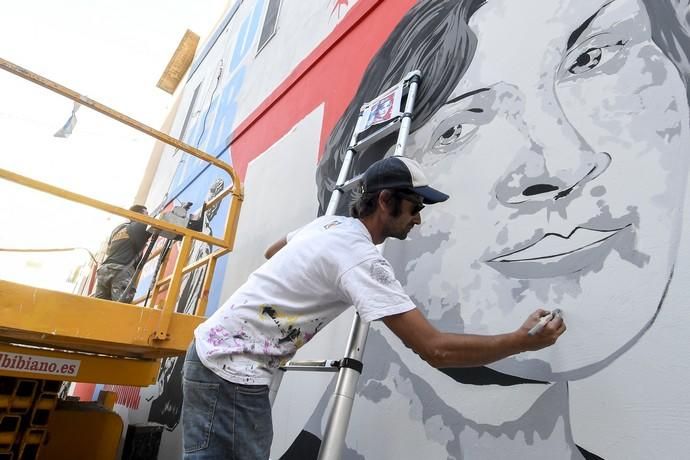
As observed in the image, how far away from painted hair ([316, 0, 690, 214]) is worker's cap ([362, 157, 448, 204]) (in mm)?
983

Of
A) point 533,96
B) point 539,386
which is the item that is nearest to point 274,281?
point 539,386

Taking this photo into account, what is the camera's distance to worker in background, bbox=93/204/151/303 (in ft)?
13.8

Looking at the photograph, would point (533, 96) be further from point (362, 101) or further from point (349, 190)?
point (362, 101)

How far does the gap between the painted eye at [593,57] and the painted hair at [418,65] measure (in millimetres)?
607

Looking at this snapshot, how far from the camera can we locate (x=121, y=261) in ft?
14.0

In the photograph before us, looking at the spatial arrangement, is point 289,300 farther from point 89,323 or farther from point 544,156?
point 89,323

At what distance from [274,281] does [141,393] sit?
4484 millimetres

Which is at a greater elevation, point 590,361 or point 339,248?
point 339,248

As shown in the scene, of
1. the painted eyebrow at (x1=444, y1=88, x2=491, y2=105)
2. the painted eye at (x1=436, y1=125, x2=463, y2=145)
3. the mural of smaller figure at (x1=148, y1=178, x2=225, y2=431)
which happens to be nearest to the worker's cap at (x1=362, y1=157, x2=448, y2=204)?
the painted eye at (x1=436, y1=125, x2=463, y2=145)

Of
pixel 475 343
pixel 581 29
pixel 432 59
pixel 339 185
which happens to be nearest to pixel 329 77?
pixel 432 59

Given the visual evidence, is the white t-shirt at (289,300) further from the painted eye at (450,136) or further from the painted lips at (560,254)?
the painted eye at (450,136)

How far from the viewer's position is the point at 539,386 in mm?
1371

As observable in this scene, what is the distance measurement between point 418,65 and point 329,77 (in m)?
1.13

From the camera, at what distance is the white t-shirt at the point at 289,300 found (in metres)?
1.24
